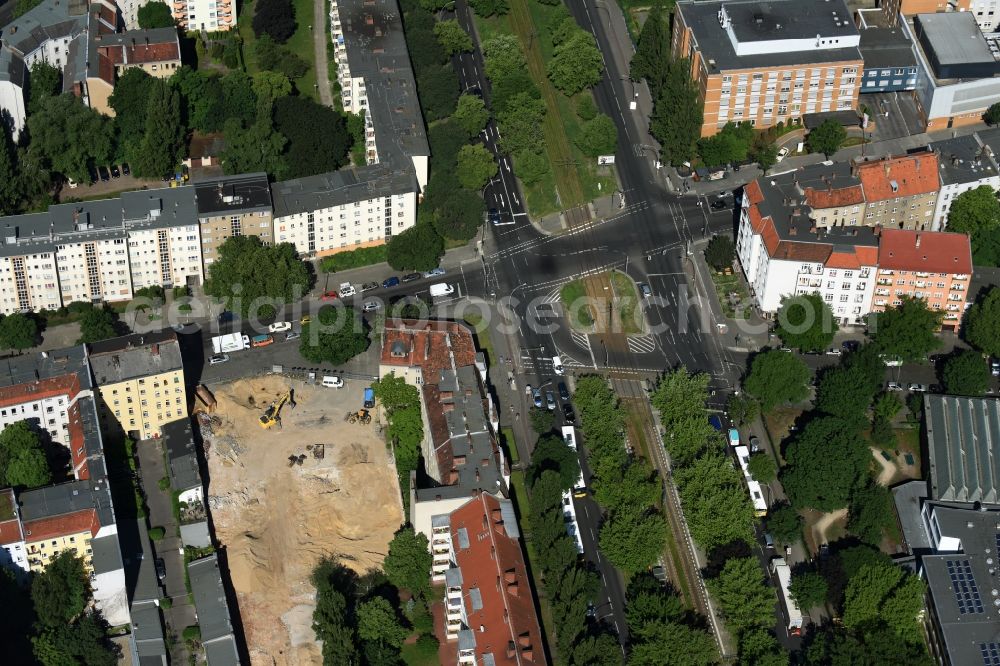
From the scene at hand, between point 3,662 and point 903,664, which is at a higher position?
point 3,662

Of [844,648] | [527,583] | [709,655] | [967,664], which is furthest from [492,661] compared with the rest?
[967,664]

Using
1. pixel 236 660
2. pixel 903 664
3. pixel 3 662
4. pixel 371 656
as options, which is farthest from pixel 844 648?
pixel 3 662

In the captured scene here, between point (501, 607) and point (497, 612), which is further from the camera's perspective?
point (497, 612)

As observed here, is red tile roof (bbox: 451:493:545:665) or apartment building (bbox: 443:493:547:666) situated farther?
apartment building (bbox: 443:493:547:666)

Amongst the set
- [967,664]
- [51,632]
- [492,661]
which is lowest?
[967,664]

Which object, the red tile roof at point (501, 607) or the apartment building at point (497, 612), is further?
the apartment building at point (497, 612)

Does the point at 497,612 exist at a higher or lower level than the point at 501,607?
lower

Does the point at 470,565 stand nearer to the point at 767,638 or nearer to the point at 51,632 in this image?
the point at 767,638
